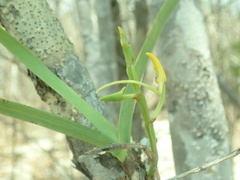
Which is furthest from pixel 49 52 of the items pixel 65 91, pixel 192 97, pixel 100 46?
pixel 100 46

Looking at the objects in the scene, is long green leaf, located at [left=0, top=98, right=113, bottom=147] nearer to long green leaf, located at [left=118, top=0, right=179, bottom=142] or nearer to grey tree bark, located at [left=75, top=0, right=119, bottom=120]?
long green leaf, located at [left=118, top=0, right=179, bottom=142]

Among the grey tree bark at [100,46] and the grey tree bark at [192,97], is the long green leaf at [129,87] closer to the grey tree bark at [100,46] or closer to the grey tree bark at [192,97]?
the grey tree bark at [192,97]

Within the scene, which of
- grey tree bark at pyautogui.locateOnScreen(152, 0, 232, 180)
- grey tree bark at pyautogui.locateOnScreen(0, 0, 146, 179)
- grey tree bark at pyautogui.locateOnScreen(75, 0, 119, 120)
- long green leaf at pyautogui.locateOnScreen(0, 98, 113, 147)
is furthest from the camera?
grey tree bark at pyautogui.locateOnScreen(75, 0, 119, 120)

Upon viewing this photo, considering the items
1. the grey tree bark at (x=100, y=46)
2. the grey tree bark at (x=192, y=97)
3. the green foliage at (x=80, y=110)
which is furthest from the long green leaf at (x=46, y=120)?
the grey tree bark at (x=100, y=46)

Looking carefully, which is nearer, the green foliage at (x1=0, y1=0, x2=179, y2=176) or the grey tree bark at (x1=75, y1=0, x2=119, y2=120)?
the green foliage at (x1=0, y1=0, x2=179, y2=176)

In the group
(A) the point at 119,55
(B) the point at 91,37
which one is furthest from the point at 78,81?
(A) the point at 119,55

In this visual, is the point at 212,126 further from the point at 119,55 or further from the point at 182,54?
the point at 119,55

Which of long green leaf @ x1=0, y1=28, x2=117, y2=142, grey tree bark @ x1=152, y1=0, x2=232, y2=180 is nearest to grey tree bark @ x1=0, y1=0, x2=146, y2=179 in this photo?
long green leaf @ x1=0, y1=28, x2=117, y2=142
